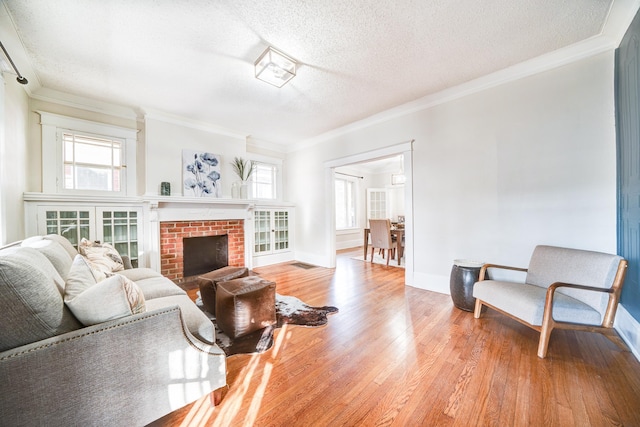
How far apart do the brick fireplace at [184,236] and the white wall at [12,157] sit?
135 centimetres

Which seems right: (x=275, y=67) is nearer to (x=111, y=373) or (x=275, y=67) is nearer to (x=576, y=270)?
(x=111, y=373)

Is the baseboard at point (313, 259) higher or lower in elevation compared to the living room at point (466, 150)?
lower

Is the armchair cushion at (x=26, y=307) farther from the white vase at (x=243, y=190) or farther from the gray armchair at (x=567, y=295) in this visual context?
the white vase at (x=243, y=190)

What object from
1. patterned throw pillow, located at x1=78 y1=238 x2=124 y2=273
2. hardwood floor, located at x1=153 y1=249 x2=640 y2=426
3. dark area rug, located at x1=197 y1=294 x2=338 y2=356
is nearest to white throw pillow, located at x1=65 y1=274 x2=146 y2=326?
hardwood floor, located at x1=153 y1=249 x2=640 y2=426

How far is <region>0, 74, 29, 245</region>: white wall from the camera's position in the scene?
198cm

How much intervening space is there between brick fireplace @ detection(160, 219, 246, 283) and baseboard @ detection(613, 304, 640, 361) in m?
4.54

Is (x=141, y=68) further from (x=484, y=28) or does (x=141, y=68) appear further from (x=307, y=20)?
(x=484, y=28)

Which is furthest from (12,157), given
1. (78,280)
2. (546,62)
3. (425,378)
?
(546,62)

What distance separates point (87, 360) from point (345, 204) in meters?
6.37

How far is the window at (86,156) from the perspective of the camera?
281 cm

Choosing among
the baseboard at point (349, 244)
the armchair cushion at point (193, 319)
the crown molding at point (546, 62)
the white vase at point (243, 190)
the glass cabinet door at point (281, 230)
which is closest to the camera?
the armchair cushion at point (193, 319)

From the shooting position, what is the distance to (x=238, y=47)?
6.95ft

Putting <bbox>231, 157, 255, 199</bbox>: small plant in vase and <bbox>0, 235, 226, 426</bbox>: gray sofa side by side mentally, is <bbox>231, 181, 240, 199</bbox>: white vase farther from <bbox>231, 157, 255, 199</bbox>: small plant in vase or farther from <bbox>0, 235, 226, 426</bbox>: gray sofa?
<bbox>0, 235, 226, 426</bbox>: gray sofa

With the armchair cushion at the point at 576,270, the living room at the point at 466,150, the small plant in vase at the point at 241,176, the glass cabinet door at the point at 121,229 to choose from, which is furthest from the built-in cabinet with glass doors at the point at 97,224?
the armchair cushion at the point at 576,270
